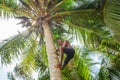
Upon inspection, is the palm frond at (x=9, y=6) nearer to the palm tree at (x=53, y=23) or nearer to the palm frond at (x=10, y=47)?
the palm tree at (x=53, y=23)

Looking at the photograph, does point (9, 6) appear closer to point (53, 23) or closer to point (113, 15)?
point (53, 23)

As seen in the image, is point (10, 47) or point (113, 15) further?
point (10, 47)

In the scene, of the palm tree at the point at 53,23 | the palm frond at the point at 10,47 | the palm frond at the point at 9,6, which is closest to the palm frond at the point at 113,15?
the palm tree at the point at 53,23

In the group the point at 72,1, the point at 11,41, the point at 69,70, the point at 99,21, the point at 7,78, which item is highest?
the point at 72,1

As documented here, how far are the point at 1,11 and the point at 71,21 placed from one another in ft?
7.66

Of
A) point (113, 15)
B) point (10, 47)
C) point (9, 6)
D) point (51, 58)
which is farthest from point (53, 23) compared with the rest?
point (113, 15)

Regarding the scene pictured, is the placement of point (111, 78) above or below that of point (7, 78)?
above

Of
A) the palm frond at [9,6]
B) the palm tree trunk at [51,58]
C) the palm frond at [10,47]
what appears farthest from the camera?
the palm frond at [10,47]

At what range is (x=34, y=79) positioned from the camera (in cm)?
1154

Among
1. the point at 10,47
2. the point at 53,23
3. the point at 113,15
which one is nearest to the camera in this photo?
the point at 113,15

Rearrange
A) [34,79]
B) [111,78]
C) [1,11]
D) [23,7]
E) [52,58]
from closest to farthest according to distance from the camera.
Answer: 1. [52,58]
2. [111,78]
3. [23,7]
4. [1,11]
5. [34,79]

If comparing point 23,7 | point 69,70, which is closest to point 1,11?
point 23,7

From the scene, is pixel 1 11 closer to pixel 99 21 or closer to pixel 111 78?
pixel 99 21

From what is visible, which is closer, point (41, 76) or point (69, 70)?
point (69, 70)
